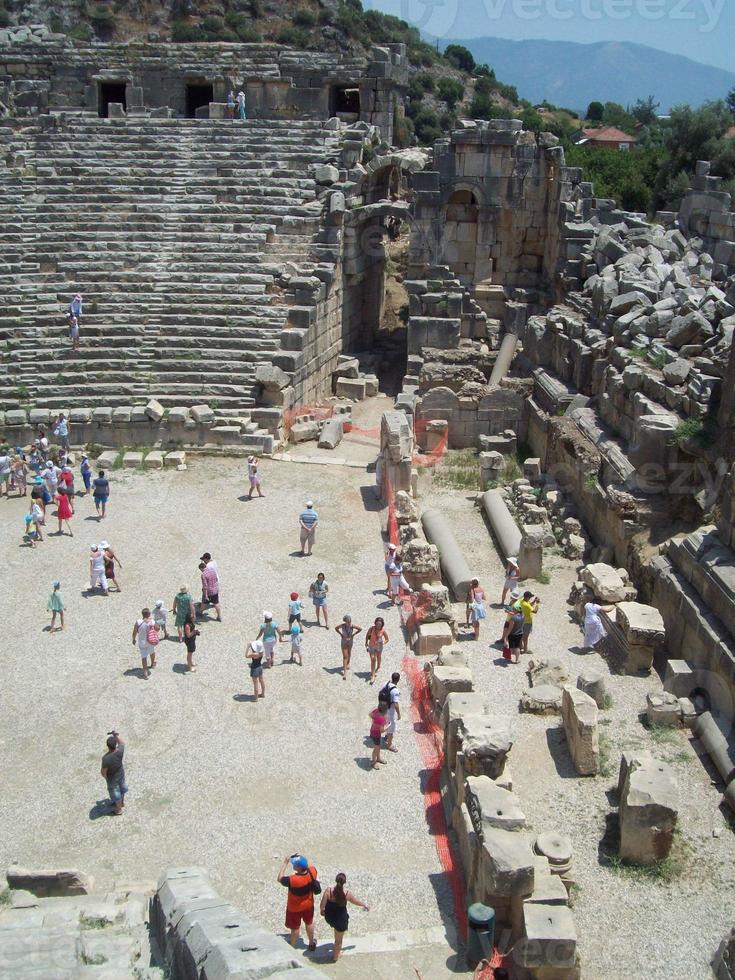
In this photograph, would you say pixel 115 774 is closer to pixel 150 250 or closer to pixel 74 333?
pixel 74 333

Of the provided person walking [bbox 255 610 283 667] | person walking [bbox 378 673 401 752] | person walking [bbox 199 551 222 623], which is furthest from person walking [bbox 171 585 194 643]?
person walking [bbox 378 673 401 752]

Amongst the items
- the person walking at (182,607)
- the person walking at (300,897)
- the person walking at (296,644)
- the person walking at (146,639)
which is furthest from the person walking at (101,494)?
the person walking at (300,897)

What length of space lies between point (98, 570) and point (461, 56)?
208 feet

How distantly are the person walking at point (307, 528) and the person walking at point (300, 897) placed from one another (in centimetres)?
746

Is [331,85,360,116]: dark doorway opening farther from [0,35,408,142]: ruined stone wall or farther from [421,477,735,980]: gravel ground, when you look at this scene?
[421,477,735,980]: gravel ground

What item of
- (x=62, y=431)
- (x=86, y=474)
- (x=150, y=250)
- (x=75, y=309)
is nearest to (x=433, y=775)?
(x=86, y=474)

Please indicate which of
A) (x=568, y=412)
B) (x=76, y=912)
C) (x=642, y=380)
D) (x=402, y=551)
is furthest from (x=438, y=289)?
(x=76, y=912)

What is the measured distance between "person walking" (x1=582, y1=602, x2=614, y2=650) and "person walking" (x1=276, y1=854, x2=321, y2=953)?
5.94 meters

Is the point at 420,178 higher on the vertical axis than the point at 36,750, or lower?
higher

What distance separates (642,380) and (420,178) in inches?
410

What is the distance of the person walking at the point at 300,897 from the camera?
8188 millimetres

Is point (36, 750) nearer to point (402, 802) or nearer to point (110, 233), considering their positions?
point (402, 802)

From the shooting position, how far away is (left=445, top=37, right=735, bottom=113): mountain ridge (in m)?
155

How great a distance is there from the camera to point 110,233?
931 inches
